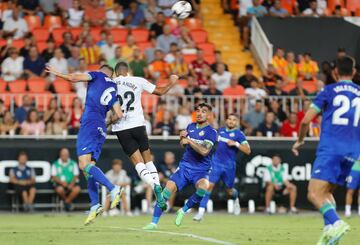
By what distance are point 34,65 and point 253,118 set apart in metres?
5.73

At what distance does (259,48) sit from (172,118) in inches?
201

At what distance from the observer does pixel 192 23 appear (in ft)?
98.9

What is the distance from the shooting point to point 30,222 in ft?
65.8

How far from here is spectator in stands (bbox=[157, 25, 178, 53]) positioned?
28.3 meters

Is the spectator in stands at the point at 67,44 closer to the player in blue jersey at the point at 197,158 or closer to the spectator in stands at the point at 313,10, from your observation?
the spectator in stands at the point at 313,10

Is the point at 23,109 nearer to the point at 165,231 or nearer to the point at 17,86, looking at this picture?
the point at 17,86

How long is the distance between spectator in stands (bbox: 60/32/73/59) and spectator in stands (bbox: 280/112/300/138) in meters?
5.86

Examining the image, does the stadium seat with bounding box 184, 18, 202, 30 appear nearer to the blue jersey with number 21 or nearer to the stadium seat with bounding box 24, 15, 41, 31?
the stadium seat with bounding box 24, 15, 41, 31

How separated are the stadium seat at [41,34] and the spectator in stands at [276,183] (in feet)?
22.7

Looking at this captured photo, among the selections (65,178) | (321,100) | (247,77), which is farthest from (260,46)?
(321,100)

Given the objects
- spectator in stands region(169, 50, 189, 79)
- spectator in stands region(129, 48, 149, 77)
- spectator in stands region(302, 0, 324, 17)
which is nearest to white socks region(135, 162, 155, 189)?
spectator in stands region(129, 48, 149, 77)

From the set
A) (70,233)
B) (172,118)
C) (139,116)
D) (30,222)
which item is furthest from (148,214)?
(70,233)

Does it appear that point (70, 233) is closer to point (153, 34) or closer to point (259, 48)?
point (153, 34)

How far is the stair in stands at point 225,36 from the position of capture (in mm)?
30062
